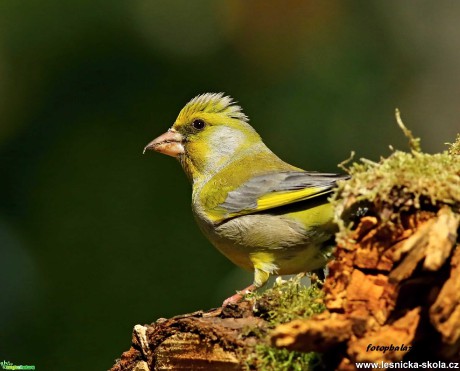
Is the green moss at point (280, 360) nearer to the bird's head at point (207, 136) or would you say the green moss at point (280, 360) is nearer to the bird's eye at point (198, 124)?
the bird's head at point (207, 136)

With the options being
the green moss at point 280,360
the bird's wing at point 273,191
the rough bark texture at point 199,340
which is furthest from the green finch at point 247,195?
the green moss at point 280,360

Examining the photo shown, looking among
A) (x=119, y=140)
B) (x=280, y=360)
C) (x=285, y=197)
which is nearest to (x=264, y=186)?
(x=285, y=197)

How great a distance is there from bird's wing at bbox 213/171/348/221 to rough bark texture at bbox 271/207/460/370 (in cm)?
99

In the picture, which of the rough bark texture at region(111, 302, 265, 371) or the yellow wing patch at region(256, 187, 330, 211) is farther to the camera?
the yellow wing patch at region(256, 187, 330, 211)

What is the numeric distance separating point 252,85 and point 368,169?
147 inches

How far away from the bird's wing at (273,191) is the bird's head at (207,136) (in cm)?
61

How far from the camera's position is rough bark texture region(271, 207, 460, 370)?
217cm

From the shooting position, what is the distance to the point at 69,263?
19.0 ft

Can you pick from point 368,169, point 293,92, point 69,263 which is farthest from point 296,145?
point 368,169

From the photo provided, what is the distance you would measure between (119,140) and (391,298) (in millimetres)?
4096

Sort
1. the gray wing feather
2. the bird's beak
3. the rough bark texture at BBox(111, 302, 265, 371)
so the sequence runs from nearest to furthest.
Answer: the rough bark texture at BBox(111, 302, 265, 371)
the gray wing feather
the bird's beak

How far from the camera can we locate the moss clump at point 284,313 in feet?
8.38

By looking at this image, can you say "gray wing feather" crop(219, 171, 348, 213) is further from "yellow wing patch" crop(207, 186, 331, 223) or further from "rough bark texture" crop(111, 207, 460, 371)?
"rough bark texture" crop(111, 207, 460, 371)

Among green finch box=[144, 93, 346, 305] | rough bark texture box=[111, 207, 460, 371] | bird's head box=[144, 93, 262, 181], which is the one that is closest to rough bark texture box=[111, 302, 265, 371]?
rough bark texture box=[111, 207, 460, 371]
